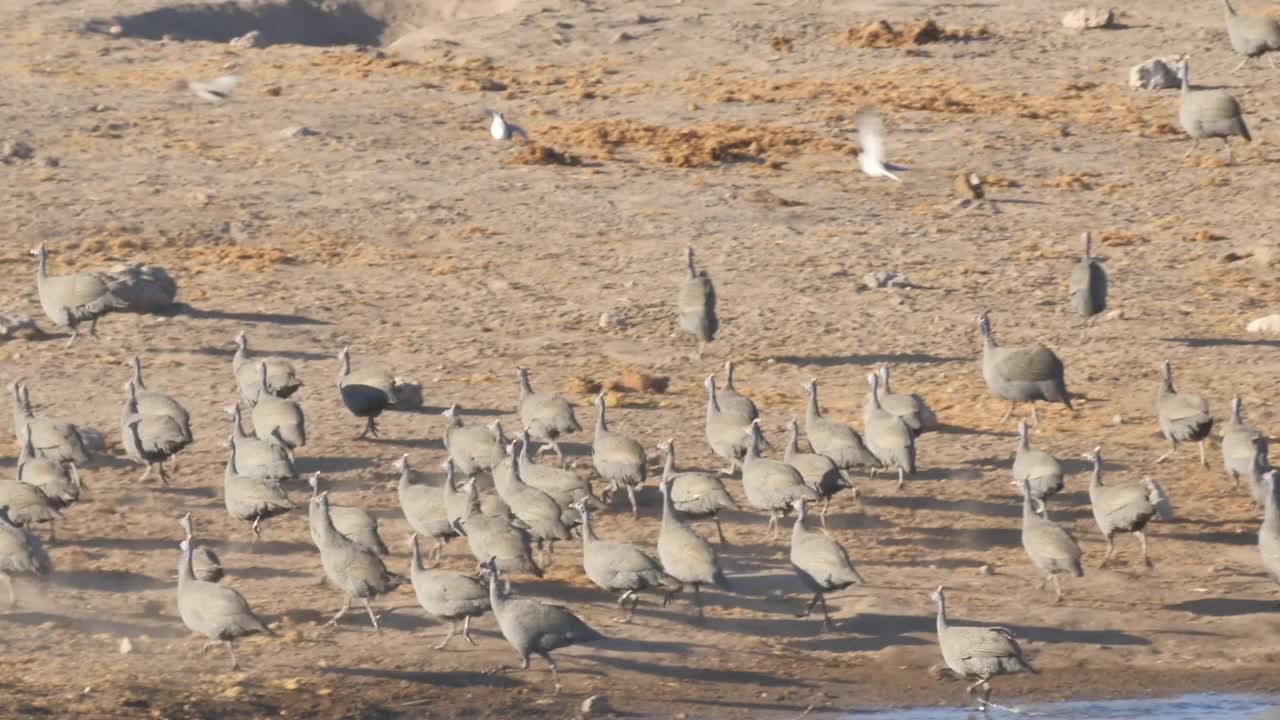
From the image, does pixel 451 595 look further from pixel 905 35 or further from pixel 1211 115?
pixel 905 35

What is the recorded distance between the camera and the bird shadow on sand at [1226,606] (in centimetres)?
1280

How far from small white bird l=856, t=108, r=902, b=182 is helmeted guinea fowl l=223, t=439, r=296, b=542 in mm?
9472

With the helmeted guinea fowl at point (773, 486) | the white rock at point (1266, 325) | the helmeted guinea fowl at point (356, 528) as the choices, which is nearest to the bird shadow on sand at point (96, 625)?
the helmeted guinea fowl at point (356, 528)

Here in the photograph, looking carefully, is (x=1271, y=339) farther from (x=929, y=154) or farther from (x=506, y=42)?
(x=506, y=42)

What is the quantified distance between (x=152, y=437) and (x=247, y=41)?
15.3 m

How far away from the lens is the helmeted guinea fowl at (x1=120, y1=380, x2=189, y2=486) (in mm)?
14164

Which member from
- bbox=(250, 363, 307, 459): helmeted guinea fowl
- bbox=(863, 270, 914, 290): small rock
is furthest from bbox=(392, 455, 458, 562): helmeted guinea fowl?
bbox=(863, 270, 914, 290): small rock

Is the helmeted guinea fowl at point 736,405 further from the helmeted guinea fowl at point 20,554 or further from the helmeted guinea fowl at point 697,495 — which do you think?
the helmeted guinea fowl at point 20,554

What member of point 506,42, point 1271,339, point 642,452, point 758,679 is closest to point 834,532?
point 642,452

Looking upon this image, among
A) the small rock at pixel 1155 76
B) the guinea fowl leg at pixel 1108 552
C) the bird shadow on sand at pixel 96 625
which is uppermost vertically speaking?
the small rock at pixel 1155 76

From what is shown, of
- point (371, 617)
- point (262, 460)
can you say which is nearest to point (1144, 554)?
point (371, 617)

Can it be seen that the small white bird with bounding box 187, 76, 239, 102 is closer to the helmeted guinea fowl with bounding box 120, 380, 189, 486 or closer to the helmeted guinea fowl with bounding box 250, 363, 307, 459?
the helmeted guinea fowl with bounding box 250, 363, 307, 459

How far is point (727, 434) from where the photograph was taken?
14570mm

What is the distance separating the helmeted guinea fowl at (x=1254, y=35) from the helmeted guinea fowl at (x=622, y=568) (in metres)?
15.3
